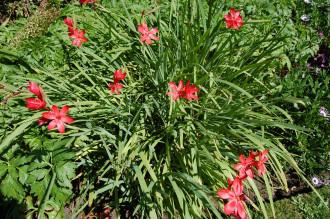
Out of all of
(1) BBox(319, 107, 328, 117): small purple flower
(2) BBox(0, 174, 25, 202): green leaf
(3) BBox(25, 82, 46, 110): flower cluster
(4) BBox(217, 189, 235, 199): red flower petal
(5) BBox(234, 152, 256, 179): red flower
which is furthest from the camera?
(1) BBox(319, 107, 328, 117): small purple flower

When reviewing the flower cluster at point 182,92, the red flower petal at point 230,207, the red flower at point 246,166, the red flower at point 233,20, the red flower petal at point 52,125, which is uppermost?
the red flower at point 233,20

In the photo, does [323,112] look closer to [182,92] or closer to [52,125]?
[182,92]

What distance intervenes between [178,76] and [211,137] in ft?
1.52

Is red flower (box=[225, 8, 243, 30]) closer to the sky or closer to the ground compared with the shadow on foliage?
closer to the sky

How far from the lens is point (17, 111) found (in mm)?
2170

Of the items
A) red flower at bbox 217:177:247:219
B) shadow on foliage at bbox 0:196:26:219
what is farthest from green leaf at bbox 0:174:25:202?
red flower at bbox 217:177:247:219

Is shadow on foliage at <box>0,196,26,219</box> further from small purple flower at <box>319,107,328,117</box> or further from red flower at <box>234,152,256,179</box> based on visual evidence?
small purple flower at <box>319,107,328,117</box>

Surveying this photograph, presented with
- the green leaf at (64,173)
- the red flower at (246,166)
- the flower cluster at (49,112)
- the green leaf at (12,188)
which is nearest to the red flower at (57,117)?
the flower cluster at (49,112)

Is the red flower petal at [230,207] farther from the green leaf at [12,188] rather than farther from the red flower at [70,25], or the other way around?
the red flower at [70,25]

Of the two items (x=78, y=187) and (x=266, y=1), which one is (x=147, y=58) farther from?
(x=266, y=1)

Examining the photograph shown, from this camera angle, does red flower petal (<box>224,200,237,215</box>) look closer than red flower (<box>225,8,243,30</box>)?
Yes

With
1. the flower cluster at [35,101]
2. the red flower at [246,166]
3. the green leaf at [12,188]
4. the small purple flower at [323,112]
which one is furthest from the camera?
the small purple flower at [323,112]

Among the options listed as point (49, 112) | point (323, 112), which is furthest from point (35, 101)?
point (323, 112)

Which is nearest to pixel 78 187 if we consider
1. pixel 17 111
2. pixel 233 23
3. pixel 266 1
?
pixel 17 111
